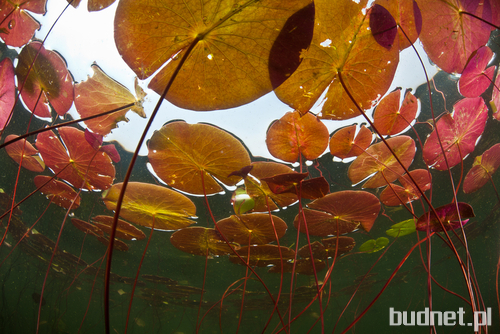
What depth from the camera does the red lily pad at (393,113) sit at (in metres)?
2.57

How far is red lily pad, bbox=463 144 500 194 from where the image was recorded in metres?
4.10

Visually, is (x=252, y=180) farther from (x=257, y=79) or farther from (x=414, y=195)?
(x=414, y=195)

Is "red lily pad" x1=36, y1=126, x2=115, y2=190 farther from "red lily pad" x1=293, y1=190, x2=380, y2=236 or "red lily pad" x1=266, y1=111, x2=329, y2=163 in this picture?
"red lily pad" x1=293, y1=190, x2=380, y2=236

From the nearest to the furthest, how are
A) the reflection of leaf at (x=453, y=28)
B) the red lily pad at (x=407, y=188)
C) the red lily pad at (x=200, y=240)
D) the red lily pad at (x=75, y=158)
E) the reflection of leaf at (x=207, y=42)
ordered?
1. the reflection of leaf at (x=207, y=42)
2. the reflection of leaf at (x=453, y=28)
3. the red lily pad at (x=75, y=158)
4. the red lily pad at (x=407, y=188)
5. the red lily pad at (x=200, y=240)

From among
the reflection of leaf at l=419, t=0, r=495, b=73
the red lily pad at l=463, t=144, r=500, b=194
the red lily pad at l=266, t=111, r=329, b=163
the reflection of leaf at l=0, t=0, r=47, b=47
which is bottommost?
the red lily pad at l=266, t=111, r=329, b=163

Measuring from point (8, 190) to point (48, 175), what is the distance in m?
2.20

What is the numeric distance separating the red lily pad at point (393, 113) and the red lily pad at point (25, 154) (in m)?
5.05

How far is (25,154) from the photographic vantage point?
12.6 feet

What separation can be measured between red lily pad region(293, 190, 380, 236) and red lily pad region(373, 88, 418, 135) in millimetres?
941

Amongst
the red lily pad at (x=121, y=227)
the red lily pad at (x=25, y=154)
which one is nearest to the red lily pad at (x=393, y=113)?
the red lily pad at (x=25, y=154)

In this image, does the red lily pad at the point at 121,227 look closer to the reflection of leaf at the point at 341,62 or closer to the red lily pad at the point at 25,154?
the red lily pad at the point at 25,154

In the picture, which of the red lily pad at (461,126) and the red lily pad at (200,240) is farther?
the red lily pad at (200,240)

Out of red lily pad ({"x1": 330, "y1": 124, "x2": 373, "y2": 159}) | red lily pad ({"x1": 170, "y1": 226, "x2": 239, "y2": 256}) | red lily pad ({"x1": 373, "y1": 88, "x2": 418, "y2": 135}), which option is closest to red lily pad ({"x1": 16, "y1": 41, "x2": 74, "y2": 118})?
red lily pad ({"x1": 170, "y1": 226, "x2": 239, "y2": 256})

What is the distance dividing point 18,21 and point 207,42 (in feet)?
7.19
